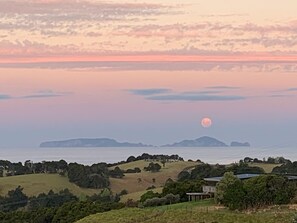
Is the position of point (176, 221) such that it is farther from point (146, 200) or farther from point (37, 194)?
point (37, 194)

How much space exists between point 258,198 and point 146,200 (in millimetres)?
15462

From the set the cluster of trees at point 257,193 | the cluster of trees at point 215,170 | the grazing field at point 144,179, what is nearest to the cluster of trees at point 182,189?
the cluster of trees at point 257,193

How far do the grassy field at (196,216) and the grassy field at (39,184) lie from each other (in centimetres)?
5200

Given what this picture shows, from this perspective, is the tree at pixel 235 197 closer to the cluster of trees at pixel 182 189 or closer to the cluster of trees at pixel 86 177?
the cluster of trees at pixel 182 189

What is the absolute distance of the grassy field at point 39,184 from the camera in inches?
4195

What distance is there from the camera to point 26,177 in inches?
4547

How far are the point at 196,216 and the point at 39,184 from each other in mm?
67606

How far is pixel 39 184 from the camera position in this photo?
361 ft

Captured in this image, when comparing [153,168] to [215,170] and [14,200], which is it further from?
[14,200]

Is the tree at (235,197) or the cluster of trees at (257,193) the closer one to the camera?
the tree at (235,197)

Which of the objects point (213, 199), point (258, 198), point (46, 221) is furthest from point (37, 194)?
point (258, 198)

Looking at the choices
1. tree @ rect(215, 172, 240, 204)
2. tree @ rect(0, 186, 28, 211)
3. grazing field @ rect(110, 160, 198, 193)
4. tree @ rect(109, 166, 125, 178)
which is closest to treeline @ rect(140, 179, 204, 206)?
tree @ rect(215, 172, 240, 204)

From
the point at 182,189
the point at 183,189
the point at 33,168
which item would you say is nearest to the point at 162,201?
the point at 183,189

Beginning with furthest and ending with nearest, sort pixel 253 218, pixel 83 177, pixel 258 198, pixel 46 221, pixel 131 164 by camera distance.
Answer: pixel 131 164, pixel 83 177, pixel 46 221, pixel 258 198, pixel 253 218
